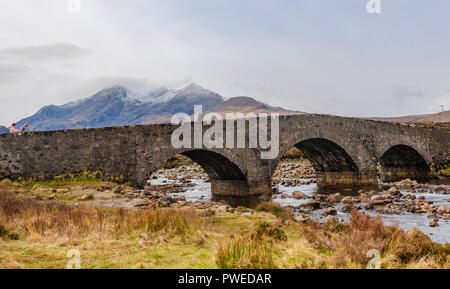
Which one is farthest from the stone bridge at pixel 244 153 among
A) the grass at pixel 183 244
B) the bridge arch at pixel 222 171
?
the grass at pixel 183 244

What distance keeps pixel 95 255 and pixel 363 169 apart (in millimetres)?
25147

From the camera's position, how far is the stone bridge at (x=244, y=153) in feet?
53.1

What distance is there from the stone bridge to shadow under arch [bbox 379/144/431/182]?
0.09 metres

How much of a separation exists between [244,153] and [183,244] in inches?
567

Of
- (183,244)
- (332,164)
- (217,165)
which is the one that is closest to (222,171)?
(217,165)

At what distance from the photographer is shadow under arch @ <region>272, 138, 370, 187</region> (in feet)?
88.2

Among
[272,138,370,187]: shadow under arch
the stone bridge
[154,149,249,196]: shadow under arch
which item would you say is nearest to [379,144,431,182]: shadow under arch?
the stone bridge

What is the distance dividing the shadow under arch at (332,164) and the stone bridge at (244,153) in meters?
0.07

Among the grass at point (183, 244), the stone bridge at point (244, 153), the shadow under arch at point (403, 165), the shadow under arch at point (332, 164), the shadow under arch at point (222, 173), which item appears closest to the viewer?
the grass at point (183, 244)

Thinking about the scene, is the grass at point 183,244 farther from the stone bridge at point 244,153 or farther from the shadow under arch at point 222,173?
the shadow under arch at point 222,173

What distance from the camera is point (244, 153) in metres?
20.8

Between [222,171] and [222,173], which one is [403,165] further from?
[222,171]

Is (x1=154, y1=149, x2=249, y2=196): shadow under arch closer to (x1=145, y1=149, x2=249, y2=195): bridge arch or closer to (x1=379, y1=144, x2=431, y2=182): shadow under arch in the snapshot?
(x1=145, y1=149, x2=249, y2=195): bridge arch
